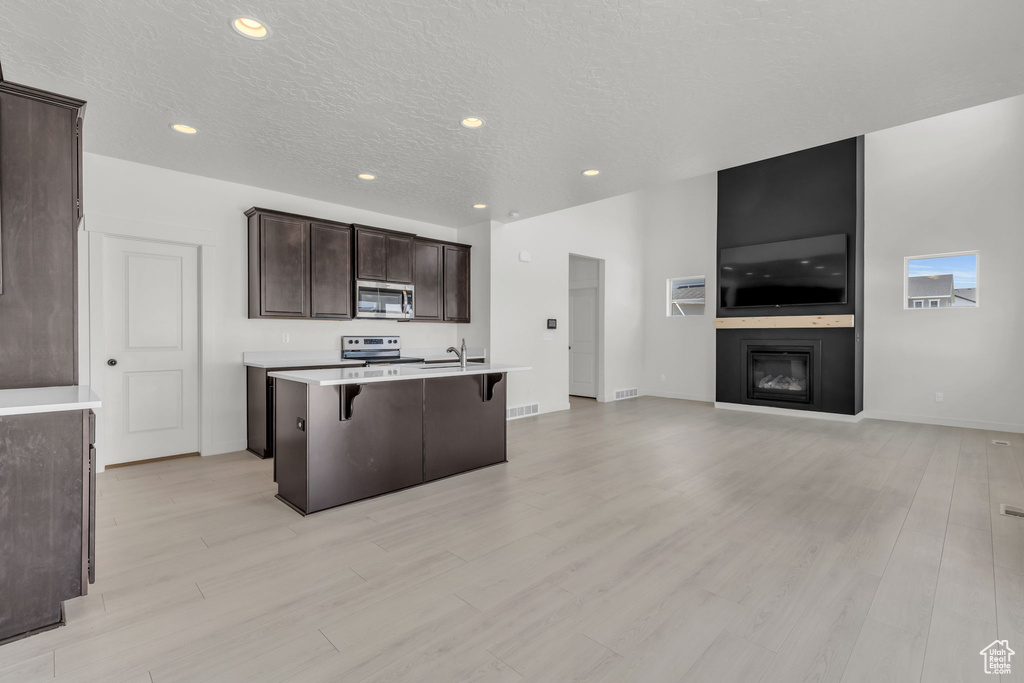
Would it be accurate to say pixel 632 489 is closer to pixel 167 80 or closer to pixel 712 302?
pixel 167 80

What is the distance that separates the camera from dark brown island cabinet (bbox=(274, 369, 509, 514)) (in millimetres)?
3061

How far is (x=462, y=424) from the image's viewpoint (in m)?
3.93

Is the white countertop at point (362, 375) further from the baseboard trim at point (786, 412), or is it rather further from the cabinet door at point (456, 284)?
the baseboard trim at point (786, 412)

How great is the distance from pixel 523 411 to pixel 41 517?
5.20m

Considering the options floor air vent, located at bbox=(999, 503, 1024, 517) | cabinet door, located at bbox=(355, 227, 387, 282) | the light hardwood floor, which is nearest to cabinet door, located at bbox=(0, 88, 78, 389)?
the light hardwood floor

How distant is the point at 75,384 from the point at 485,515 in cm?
230

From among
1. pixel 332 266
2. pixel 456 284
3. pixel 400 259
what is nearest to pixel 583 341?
pixel 456 284

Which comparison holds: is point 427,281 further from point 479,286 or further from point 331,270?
point 331,270

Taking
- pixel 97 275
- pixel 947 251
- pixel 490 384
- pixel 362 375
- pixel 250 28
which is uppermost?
pixel 250 28

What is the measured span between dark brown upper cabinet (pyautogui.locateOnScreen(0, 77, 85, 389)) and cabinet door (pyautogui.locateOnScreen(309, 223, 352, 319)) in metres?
2.73

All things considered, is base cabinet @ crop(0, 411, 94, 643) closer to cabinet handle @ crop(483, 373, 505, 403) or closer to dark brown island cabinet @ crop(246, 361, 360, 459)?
dark brown island cabinet @ crop(246, 361, 360, 459)

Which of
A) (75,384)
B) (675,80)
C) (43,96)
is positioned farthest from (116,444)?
(675,80)

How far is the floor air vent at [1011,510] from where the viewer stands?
9.81 ft

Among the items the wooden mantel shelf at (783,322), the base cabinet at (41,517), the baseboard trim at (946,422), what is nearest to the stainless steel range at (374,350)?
the base cabinet at (41,517)
